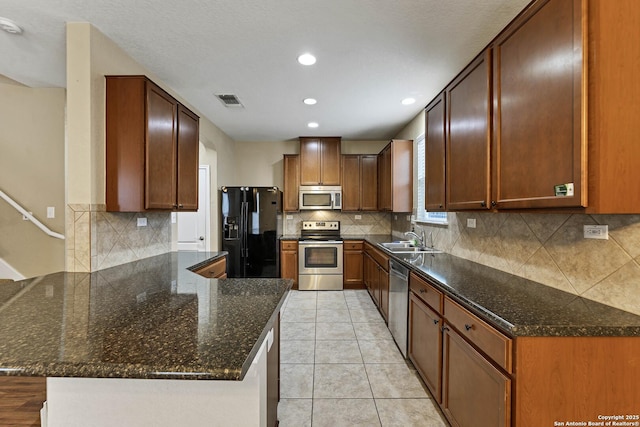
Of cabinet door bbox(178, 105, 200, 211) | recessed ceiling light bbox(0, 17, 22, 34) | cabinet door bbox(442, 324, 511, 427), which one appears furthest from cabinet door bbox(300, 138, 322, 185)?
cabinet door bbox(442, 324, 511, 427)

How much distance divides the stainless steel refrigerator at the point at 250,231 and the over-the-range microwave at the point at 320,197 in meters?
0.56

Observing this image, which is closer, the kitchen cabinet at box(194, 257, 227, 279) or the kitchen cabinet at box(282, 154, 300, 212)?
the kitchen cabinet at box(194, 257, 227, 279)

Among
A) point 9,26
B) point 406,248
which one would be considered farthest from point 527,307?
point 9,26

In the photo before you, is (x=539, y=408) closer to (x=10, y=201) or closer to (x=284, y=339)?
(x=284, y=339)

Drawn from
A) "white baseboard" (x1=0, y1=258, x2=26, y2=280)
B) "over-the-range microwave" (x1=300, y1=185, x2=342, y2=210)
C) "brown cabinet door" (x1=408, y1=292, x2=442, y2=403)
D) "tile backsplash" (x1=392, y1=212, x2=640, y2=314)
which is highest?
"over-the-range microwave" (x1=300, y1=185, x2=342, y2=210)

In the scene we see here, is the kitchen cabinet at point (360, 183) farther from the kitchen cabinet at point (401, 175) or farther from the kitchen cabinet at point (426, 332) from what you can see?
the kitchen cabinet at point (426, 332)

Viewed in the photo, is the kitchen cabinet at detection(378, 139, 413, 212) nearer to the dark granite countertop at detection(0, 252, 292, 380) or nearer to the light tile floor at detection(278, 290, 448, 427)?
the light tile floor at detection(278, 290, 448, 427)

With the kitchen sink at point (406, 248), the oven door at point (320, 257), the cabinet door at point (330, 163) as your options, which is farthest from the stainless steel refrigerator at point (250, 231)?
the kitchen sink at point (406, 248)

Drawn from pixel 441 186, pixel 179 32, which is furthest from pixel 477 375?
pixel 179 32

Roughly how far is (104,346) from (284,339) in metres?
2.36

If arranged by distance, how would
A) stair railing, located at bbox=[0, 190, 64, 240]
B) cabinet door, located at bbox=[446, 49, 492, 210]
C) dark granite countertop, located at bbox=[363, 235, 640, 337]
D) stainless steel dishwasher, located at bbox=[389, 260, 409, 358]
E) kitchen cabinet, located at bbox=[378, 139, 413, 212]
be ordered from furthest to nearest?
kitchen cabinet, located at bbox=[378, 139, 413, 212] → stair railing, located at bbox=[0, 190, 64, 240] → stainless steel dishwasher, located at bbox=[389, 260, 409, 358] → cabinet door, located at bbox=[446, 49, 492, 210] → dark granite countertop, located at bbox=[363, 235, 640, 337]

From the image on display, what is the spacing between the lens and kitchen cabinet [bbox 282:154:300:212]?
17.0ft

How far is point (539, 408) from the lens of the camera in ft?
3.74

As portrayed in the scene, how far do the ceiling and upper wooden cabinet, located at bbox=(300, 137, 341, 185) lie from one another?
162 centimetres
